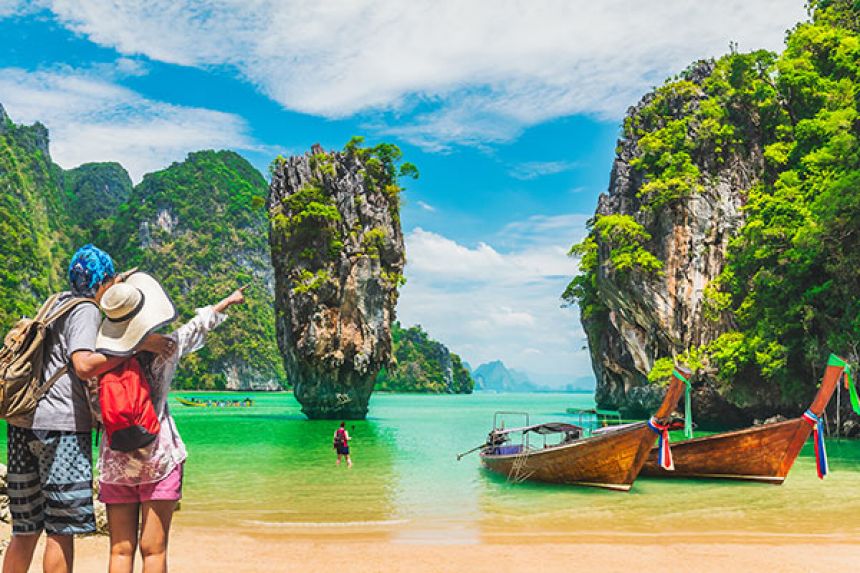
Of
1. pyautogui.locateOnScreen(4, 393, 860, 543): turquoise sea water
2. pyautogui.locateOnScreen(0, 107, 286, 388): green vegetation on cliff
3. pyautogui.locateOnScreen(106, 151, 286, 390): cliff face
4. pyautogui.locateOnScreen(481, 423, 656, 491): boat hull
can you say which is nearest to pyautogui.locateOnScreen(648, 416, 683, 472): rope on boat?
pyautogui.locateOnScreen(481, 423, 656, 491): boat hull

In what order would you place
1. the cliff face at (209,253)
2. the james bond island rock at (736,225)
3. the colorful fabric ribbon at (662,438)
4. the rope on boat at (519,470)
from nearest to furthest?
the colorful fabric ribbon at (662,438) < the rope on boat at (519,470) < the james bond island rock at (736,225) < the cliff face at (209,253)

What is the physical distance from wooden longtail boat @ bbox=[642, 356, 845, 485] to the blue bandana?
1212 cm

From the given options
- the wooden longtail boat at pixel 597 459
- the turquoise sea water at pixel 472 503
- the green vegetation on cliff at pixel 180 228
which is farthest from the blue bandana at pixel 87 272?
the green vegetation on cliff at pixel 180 228

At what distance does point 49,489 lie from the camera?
292cm

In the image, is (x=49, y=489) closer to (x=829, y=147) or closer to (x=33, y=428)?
(x=33, y=428)

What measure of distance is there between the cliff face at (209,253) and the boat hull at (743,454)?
2882 inches

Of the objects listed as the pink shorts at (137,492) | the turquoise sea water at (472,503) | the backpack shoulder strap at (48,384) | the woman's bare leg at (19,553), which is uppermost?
the backpack shoulder strap at (48,384)

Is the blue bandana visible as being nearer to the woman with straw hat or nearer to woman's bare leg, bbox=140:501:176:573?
the woman with straw hat

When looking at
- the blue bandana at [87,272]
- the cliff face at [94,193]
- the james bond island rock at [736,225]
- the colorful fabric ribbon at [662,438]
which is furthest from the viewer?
the cliff face at [94,193]

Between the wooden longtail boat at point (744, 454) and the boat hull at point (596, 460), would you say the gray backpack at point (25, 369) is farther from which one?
the wooden longtail boat at point (744, 454)

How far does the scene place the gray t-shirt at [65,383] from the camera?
2.86 m

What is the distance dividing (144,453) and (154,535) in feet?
1.26

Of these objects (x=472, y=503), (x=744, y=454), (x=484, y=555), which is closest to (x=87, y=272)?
(x=484, y=555)

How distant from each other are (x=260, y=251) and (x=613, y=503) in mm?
99994
